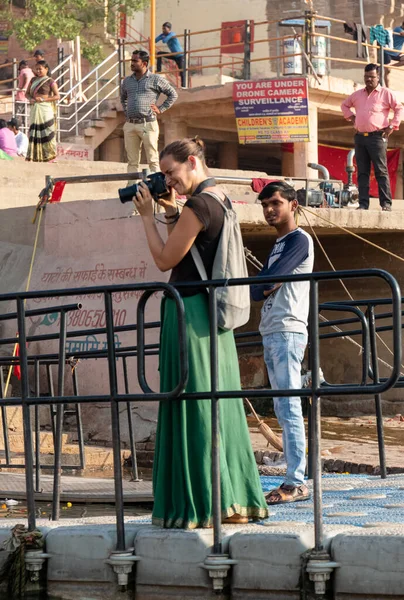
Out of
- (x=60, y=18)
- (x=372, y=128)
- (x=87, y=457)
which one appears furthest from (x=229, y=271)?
(x=60, y=18)

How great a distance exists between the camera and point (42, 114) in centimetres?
1745

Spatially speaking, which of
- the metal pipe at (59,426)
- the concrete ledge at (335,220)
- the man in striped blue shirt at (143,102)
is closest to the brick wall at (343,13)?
the concrete ledge at (335,220)

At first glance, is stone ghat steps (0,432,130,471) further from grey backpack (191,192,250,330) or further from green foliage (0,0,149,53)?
green foliage (0,0,149,53)

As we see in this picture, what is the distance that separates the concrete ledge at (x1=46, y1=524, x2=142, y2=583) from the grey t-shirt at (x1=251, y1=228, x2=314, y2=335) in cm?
143

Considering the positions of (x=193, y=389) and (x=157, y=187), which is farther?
(x=157, y=187)

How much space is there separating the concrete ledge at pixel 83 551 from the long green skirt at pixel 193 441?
0.75 feet

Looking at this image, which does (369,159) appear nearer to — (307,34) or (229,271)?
(307,34)

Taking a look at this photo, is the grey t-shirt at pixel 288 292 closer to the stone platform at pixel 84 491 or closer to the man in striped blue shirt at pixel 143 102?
the stone platform at pixel 84 491

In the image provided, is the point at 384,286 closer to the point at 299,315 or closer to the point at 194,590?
the point at 299,315

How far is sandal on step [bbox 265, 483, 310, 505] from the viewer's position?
5977 mm

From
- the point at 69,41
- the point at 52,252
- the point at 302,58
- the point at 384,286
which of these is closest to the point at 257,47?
the point at 69,41

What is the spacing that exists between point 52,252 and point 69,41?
15.9 meters

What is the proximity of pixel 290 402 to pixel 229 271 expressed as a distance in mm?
1022

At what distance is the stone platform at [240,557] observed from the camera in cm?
450
